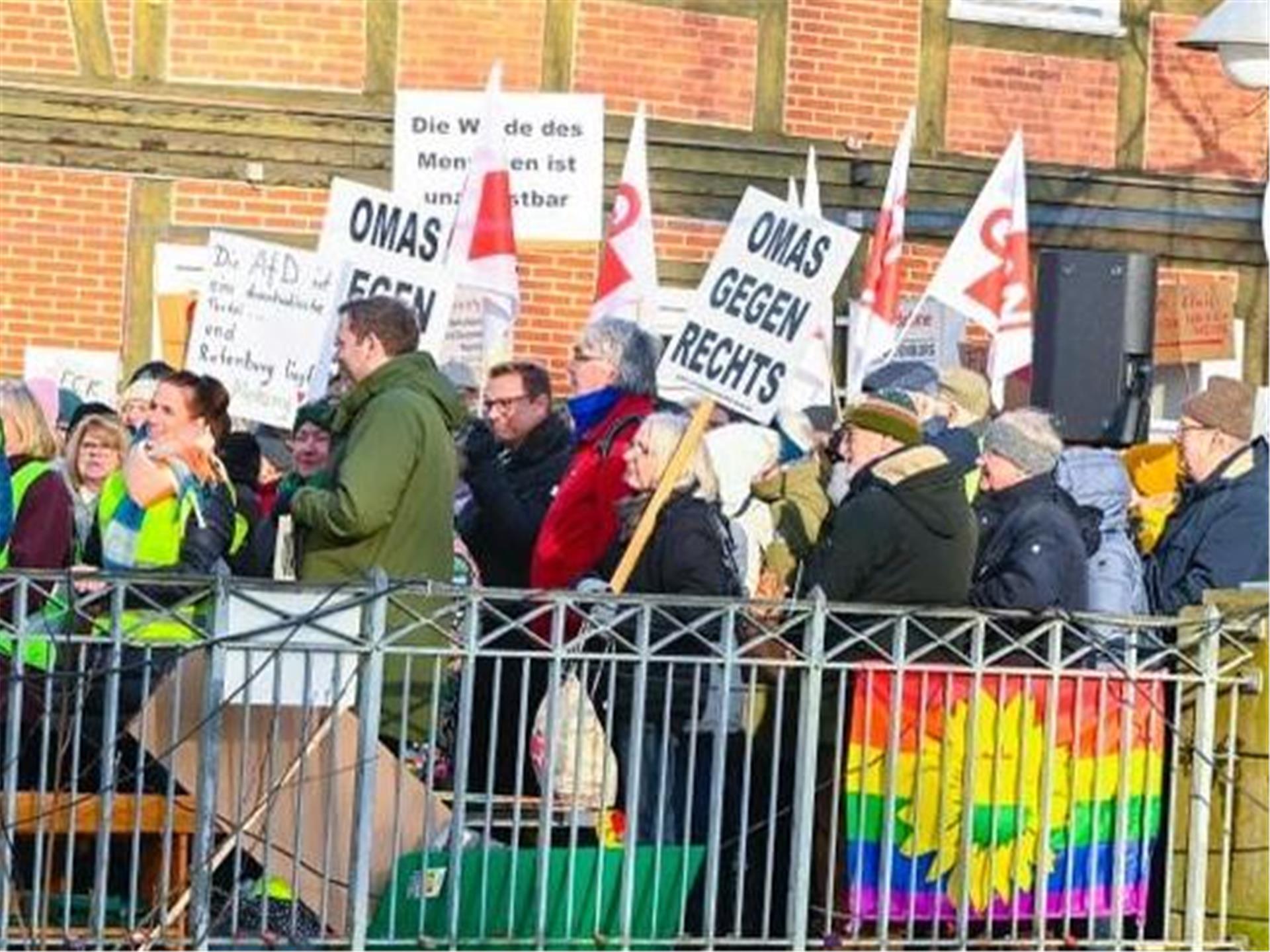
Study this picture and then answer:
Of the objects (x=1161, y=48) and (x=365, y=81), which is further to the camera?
(x=1161, y=48)

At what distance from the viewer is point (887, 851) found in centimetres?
1073

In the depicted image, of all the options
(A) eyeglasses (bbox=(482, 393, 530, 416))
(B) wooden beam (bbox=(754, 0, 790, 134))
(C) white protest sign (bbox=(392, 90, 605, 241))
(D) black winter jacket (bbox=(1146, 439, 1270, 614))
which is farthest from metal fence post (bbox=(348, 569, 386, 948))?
(B) wooden beam (bbox=(754, 0, 790, 134))

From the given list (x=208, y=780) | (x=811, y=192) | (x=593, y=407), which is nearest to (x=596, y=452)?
(x=593, y=407)

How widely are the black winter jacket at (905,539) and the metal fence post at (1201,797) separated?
774 mm

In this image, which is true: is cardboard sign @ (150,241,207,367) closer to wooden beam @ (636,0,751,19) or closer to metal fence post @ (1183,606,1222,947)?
wooden beam @ (636,0,751,19)

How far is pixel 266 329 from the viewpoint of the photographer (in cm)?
1558

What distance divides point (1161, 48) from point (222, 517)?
1327 centimetres

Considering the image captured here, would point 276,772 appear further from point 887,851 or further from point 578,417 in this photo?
point 578,417

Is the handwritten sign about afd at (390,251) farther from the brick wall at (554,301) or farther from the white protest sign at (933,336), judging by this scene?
the brick wall at (554,301)

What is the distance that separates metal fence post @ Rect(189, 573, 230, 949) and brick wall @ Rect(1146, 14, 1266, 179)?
14859 mm

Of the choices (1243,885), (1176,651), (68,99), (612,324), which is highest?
(68,99)

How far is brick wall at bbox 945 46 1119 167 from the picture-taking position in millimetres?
23438

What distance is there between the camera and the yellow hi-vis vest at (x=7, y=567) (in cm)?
1002

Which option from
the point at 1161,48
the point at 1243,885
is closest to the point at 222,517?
the point at 1243,885
